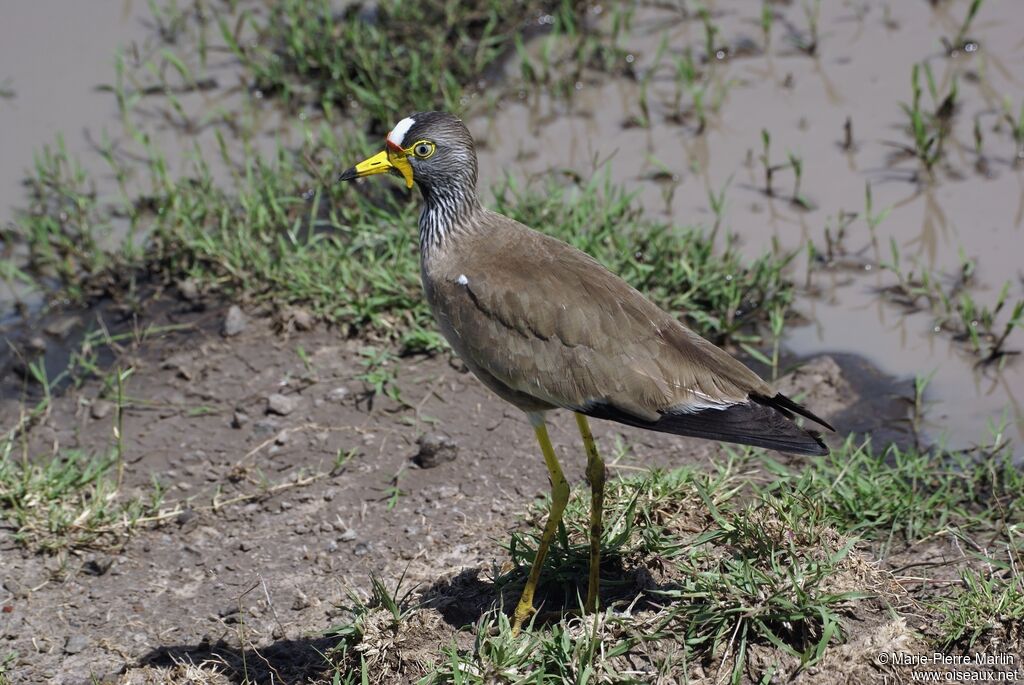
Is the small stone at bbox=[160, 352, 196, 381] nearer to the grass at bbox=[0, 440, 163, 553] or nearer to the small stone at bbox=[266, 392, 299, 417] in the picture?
A: the small stone at bbox=[266, 392, 299, 417]

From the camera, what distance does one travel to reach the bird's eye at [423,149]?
4859 millimetres

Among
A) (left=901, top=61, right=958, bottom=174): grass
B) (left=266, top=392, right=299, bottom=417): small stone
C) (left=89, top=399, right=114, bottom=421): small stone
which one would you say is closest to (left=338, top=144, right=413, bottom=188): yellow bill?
(left=266, top=392, right=299, bottom=417): small stone

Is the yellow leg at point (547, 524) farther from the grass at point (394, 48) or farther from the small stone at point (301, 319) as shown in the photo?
the grass at point (394, 48)

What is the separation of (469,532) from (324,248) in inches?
82.8

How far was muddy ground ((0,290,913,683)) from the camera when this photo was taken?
14.9 ft

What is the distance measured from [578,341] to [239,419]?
201 centimetres

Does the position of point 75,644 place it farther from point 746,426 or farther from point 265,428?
point 746,426

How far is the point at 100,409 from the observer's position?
18.9 ft

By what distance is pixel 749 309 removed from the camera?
245 inches

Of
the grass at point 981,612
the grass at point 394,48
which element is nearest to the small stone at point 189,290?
the grass at point 394,48

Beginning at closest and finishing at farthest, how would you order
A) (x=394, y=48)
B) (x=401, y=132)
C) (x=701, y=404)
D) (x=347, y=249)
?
(x=701, y=404)
(x=401, y=132)
(x=347, y=249)
(x=394, y=48)

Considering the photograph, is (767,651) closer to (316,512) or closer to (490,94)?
(316,512)

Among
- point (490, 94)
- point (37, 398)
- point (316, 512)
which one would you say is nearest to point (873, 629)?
point (316, 512)

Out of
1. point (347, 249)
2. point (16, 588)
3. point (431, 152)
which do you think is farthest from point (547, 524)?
point (347, 249)
